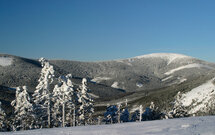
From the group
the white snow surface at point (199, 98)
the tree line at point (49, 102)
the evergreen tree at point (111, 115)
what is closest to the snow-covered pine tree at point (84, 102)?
the tree line at point (49, 102)

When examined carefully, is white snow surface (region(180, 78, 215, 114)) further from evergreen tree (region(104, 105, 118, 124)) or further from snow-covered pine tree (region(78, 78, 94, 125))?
snow-covered pine tree (region(78, 78, 94, 125))

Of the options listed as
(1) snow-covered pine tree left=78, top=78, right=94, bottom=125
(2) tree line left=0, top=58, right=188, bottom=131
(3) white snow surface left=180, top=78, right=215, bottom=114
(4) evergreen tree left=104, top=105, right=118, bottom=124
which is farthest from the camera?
(3) white snow surface left=180, top=78, right=215, bottom=114

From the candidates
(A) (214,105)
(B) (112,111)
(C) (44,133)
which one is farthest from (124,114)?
(C) (44,133)

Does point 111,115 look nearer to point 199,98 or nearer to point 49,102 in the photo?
point 49,102

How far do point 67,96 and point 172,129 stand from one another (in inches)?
856

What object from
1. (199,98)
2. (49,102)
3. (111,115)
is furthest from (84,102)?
(199,98)

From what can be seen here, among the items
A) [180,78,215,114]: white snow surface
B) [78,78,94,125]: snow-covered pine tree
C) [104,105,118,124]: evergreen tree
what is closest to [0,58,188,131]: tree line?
[78,78,94,125]: snow-covered pine tree

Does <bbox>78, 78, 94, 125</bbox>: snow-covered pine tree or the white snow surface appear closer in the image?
<bbox>78, 78, 94, 125</bbox>: snow-covered pine tree

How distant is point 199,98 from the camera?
83.2 m

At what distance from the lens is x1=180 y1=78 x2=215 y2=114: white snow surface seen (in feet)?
240

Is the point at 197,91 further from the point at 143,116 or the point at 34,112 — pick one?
the point at 34,112

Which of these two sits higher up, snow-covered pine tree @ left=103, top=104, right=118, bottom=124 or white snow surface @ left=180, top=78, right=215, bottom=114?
white snow surface @ left=180, top=78, right=215, bottom=114

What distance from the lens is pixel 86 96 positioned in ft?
134

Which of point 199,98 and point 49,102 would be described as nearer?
point 49,102
